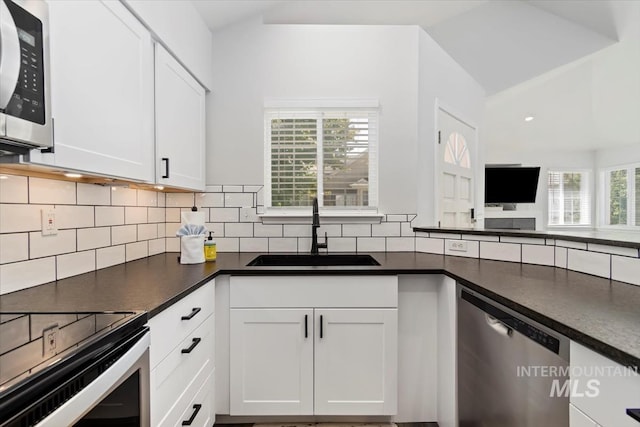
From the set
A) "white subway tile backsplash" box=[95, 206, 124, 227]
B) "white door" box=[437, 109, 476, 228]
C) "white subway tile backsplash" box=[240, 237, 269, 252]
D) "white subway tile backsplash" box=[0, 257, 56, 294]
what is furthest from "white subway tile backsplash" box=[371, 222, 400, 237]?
"white subway tile backsplash" box=[0, 257, 56, 294]

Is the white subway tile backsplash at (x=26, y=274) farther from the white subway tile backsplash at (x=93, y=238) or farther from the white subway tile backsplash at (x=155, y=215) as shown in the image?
the white subway tile backsplash at (x=155, y=215)

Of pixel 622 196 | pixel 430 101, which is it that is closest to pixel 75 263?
pixel 430 101

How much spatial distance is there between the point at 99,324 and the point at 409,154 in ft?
6.77

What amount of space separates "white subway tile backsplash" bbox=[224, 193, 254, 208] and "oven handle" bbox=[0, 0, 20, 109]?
1535 mm

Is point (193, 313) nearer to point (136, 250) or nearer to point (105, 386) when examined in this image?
point (105, 386)

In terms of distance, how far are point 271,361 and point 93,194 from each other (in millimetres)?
1235

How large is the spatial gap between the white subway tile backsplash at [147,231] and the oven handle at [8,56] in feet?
4.29

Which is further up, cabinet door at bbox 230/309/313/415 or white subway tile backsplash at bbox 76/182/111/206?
white subway tile backsplash at bbox 76/182/111/206

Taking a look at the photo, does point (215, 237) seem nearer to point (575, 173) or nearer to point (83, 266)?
point (83, 266)

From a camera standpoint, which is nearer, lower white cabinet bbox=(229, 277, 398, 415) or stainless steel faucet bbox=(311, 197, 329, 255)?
lower white cabinet bbox=(229, 277, 398, 415)

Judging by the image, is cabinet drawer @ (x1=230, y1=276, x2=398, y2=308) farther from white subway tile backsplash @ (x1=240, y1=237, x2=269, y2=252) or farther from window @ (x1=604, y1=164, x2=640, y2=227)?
window @ (x1=604, y1=164, x2=640, y2=227)

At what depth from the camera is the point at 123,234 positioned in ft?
6.02

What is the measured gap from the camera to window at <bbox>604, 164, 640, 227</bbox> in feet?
20.6

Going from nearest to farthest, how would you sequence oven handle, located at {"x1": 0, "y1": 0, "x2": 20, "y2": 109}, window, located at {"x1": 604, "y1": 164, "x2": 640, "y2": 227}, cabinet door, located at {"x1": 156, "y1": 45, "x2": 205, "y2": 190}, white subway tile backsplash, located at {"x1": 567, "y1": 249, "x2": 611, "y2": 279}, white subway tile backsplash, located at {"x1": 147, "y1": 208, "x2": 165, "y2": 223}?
oven handle, located at {"x1": 0, "y1": 0, "x2": 20, "y2": 109} → white subway tile backsplash, located at {"x1": 567, "y1": 249, "x2": 611, "y2": 279} → cabinet door, located at {"x1": 156, "y1": 45, "x2": 205, "y2": 190} → white subway tile backsplash, located at {"x1": 147, "y1": 208, "x2": 165, "y2": 223} → window, located at {"x1": 604, "y1": 164, "x2": 640, "y2": 227}
